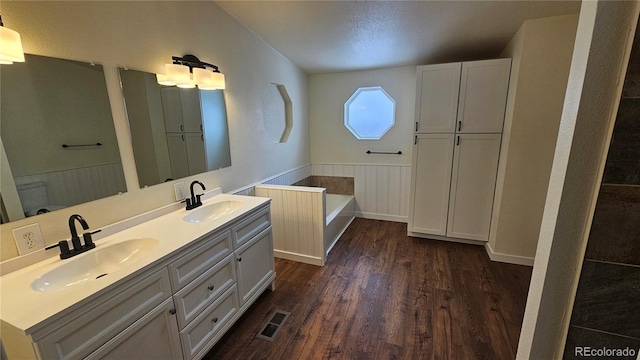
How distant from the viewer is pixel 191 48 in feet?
6.11

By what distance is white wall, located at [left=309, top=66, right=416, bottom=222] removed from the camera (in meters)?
3.48

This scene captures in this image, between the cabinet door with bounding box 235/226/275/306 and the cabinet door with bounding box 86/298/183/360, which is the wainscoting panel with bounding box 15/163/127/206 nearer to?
the cabinet door with bounding box 86/298/183/360

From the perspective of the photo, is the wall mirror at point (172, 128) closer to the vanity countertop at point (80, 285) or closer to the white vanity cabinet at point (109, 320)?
the vanity countertop at point (80, 285)

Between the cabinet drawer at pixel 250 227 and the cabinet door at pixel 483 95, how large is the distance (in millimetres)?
2248

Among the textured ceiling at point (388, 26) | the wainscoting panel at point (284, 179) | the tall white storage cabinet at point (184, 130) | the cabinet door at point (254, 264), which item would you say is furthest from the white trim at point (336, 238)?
the textured ceiling at point (388, 26)

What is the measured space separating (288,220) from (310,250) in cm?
39

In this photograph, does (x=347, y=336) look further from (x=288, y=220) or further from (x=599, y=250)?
(x=599, y=250)

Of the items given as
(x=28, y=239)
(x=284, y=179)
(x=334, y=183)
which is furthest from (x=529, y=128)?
(x=28, y=239)

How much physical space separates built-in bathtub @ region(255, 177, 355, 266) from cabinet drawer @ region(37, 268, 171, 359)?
1.39 m

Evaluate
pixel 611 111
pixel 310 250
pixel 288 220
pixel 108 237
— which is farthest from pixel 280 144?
pixel 611 111

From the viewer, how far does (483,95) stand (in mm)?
2562

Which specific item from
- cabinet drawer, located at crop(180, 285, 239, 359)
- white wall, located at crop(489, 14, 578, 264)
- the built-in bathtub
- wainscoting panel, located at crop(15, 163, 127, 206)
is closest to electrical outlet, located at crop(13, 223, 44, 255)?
wainscoting panel, located at crop(15, 163, 127, 206)

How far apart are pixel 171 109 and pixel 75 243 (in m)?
1.01

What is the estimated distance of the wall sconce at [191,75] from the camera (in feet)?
5.51
